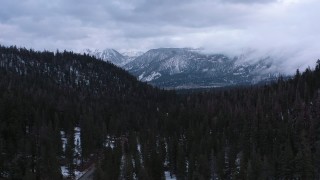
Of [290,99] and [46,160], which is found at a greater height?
[290,99]

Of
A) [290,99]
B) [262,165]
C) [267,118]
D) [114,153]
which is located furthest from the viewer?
[290,99]

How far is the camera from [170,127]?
163 metres

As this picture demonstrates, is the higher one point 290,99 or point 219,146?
point 290,99

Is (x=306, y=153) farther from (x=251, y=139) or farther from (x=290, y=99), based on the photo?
(x=290, y=99)

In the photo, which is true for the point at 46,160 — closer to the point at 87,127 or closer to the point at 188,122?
the point at 87,127

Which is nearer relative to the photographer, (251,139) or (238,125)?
(251,139)

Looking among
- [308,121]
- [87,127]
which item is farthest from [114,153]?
[308,121]

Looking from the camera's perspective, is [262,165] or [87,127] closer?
[262,165]

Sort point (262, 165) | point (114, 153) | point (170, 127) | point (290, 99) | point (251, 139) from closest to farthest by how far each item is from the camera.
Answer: point (262, 165), point (114, 153), point (251, 139), point (170, 127), point (290, 99)

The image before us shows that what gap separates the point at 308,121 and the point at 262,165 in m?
39.3

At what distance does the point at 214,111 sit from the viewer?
607 feet

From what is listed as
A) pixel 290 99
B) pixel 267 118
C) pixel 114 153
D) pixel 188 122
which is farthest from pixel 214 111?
pixel 114 153

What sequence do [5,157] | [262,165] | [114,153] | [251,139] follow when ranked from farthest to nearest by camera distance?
[251,139] < [114,153] < [5,157] < [262,165]

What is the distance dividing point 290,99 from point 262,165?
87.8 meters
